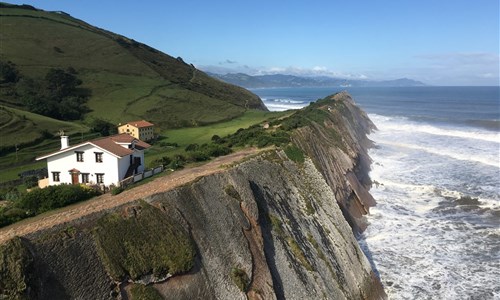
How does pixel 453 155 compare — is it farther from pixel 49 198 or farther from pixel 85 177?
pixel 49 198

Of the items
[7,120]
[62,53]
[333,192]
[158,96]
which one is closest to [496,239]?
[333,192]

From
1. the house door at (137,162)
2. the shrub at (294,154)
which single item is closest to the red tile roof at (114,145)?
the house door at (137,162)

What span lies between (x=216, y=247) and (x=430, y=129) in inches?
3502

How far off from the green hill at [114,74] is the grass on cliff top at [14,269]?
60.5 m

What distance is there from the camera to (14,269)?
13102mm

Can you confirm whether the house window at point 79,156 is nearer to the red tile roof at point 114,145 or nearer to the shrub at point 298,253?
the red tile roof at point 114,145

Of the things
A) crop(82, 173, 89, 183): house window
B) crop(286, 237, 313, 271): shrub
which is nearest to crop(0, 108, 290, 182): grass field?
crop(82, 173, 89, 183): house window

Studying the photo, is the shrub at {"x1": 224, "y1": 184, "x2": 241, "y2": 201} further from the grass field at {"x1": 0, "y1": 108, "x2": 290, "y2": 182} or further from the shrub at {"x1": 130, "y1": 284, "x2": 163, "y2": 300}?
the grass field at {"x1": 0, "y1": 108, "x2": 290, "y2": 182}

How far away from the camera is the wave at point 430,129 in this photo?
82.9 metres

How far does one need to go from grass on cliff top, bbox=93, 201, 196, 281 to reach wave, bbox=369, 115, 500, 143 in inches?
3137

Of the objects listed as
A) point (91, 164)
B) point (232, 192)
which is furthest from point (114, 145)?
point (232, 192)

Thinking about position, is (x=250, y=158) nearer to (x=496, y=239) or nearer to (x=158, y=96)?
(x=496, y=239)

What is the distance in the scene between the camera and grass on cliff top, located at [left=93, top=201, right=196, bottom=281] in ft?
51.4

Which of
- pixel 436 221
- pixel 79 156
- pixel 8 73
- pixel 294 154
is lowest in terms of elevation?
pixel 436 221
